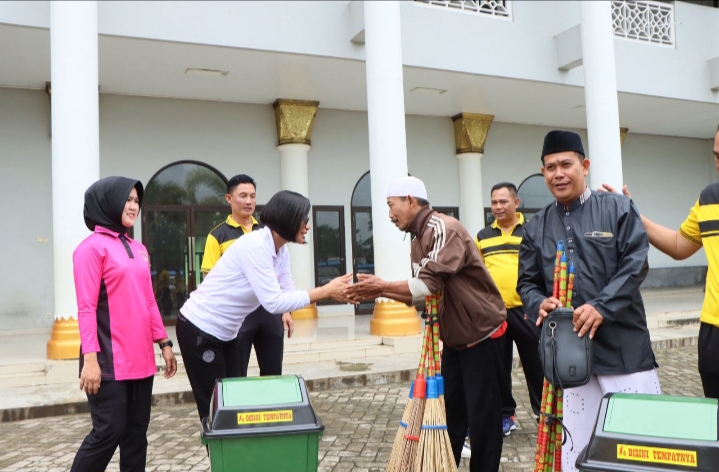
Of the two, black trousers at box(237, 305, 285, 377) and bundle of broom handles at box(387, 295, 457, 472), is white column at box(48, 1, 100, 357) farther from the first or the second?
bundle of broom handles at box(387, 295, 457, 472)

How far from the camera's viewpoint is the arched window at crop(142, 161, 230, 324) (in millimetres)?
10688

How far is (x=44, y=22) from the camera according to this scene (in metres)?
7.49

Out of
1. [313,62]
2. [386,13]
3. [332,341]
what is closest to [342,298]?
[332,341]

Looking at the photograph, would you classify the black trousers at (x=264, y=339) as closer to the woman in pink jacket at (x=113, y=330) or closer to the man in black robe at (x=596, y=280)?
the woman in pink jacket at (x=113, y=330)

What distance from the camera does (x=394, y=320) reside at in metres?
8.38

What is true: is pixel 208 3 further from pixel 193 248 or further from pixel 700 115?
pixel 700 115

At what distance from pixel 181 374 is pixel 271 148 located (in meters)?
5.60

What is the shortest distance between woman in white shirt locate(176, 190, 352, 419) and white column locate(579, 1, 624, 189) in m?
7.88

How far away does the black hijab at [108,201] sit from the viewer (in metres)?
2.96

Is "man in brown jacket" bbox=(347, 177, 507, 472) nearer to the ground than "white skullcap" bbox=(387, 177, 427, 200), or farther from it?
nearer to the ground

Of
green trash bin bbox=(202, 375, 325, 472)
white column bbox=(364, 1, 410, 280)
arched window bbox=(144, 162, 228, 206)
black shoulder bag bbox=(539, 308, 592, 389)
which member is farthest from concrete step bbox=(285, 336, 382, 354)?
black shoulder bag bbox=(539, 308, 592, 389)

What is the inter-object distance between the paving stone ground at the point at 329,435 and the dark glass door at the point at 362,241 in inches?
221

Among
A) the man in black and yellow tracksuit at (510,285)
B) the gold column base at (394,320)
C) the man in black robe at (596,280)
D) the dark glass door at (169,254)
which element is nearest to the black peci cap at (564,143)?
the man in black robe at (596,280)

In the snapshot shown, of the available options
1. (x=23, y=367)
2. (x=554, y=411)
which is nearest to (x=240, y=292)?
(x=554, y=411)
